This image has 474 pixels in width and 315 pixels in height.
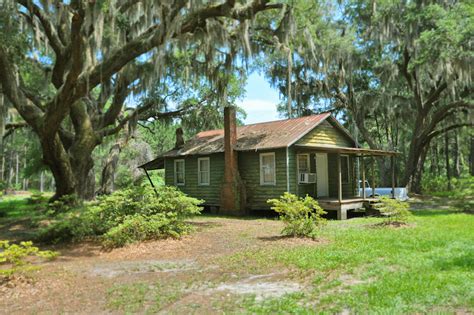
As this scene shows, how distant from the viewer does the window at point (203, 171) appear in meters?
19.3

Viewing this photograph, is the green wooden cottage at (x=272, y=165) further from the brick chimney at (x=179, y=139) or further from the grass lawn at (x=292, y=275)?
the grass lawn at (x=292, y=275)

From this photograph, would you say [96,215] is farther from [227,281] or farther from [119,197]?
[227,281]

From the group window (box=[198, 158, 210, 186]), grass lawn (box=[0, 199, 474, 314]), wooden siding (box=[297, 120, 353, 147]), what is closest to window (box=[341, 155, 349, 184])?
wooden siding (box=[297, 120, 353, 147])

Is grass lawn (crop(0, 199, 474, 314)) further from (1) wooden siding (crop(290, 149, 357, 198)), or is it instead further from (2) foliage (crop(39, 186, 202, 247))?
(1) wooden siding (crop(290, 149, 357, 198))

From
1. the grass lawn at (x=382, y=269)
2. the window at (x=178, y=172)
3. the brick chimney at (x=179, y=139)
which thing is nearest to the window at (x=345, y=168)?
the window at (x=178, y=172)

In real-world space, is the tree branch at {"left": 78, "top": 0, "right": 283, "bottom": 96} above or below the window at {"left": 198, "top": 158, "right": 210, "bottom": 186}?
above

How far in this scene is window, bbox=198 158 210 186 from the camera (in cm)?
1930

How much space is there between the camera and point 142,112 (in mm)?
23438

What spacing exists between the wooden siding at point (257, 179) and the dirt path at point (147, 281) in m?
6.27

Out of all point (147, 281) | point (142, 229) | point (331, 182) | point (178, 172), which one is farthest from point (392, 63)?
point (147, 281)

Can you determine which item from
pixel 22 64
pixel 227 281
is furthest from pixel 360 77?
pixel 227 281

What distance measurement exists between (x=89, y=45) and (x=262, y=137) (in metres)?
8.06

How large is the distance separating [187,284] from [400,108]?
26.2 metres

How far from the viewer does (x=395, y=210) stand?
12.3m
